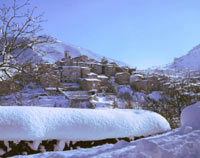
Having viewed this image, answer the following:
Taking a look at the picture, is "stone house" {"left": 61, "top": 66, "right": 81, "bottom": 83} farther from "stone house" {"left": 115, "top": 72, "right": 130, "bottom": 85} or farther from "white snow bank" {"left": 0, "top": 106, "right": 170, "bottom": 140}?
"white snow bank" {"left": 0, "top": 106, "right": 170, "bottom": 140}

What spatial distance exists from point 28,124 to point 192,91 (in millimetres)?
7289

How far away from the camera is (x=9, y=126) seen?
2.74m

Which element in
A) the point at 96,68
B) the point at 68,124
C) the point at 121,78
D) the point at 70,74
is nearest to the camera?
the point at 68,124

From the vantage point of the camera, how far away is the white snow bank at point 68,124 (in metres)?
2.78

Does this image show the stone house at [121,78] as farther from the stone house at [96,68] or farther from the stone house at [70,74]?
the stone house at [70,74]

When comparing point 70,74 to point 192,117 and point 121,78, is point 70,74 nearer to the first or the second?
point 121,78

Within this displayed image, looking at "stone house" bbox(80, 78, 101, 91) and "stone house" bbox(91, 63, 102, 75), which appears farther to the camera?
"stone house" bbox(91, 63, 102, 75)

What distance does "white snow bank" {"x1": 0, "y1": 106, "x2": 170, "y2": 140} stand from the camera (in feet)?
9.12

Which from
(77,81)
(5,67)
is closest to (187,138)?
(5,67)

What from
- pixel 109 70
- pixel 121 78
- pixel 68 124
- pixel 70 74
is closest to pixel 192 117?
pixel 68 124

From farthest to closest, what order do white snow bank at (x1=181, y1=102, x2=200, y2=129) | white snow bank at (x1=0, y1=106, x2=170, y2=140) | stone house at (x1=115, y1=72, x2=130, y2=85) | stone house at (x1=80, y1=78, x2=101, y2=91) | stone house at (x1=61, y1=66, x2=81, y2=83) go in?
1. stone house at (x1=115, y1=72, x2=130, y2=85)
2. stone house at (x1=61, y1=66, x2=81, y2=83)
3. stone house at (x1=80, y1=78, x2=101, y2=91)
4. white snow bank at (x1=0, y1=106, x2=170, y2=140)
5. white snow bank at (x1=181, y1=102, x2=200, y2=129)

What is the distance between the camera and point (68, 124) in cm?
305

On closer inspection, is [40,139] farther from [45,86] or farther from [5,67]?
[45,86]

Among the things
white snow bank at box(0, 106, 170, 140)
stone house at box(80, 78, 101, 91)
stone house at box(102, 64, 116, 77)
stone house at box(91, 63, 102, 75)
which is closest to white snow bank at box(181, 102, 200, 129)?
white snow bank at box(0, 106, 170, 140)
